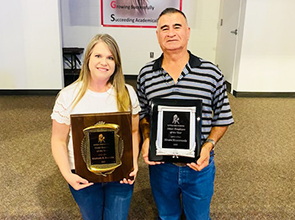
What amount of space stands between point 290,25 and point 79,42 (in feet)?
12.7

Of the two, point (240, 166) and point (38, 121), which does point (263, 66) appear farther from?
point (38, 121)

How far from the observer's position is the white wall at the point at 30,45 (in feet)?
15.0

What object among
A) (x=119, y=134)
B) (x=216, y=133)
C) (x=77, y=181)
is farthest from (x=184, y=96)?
(x=77, y=181)

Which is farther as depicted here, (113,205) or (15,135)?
(15,135)

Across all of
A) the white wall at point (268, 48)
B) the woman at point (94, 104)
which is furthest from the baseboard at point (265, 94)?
the woman at point (94, 104)

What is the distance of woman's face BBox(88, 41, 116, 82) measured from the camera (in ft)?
4.10

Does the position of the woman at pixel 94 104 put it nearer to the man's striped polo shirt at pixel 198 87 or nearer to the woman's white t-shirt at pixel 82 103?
the woman's white t-shirt at pixel 82 103

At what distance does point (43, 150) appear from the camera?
9.58ft

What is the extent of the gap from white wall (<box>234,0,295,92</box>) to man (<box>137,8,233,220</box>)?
3.70 meters

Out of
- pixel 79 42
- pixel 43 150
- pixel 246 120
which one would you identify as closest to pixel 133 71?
pixel 79 42

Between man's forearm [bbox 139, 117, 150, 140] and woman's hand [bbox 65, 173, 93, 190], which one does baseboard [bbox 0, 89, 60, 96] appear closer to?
man's forearm [bbox 139, 117, 150, 140]

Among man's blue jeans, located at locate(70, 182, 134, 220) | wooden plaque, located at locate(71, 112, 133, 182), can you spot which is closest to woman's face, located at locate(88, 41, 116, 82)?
wooden plaque, located at locate(71, 112, 133, 182)

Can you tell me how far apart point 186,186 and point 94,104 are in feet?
1.99

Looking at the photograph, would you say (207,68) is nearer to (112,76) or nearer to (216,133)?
(216,133)
